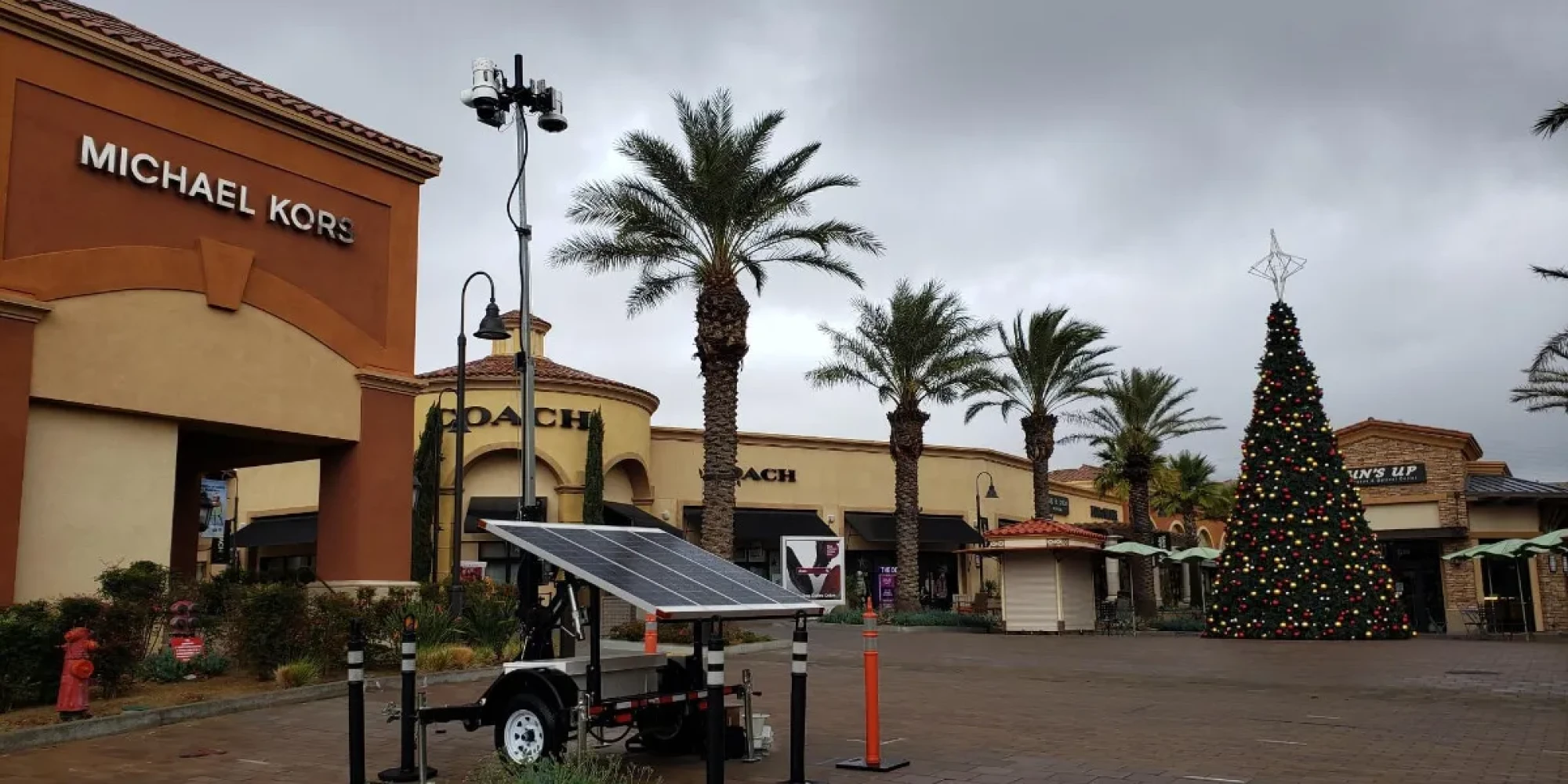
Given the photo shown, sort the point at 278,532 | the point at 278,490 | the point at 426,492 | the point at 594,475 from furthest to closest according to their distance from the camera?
the point at 278,490, the point at 278,532, the point at 594,475, the point at 426,492

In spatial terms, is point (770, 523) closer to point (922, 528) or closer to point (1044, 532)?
point (922, 528)

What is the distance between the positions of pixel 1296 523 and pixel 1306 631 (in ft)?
7.84

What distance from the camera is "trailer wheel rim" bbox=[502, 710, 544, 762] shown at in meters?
8.43

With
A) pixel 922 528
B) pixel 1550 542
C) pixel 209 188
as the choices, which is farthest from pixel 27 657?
pixel 922 528

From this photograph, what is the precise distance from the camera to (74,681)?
11.3m

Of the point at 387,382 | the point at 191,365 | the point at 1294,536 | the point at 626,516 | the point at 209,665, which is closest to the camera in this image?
the point at 209,665

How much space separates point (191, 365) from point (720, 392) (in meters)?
13.0

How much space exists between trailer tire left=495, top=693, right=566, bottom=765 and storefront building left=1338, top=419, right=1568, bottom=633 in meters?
37.2

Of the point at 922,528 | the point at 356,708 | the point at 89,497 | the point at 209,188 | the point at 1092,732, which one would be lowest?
the point at 1092,732

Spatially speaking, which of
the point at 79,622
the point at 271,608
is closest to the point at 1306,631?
the point at 271,608

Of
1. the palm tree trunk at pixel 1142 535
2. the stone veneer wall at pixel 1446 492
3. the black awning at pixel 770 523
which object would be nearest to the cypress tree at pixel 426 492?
the black awning at pixel 770 523

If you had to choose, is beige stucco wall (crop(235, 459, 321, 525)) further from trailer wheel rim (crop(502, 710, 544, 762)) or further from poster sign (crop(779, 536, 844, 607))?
trailer wheel rim (crop(502, 710, 544, 762))

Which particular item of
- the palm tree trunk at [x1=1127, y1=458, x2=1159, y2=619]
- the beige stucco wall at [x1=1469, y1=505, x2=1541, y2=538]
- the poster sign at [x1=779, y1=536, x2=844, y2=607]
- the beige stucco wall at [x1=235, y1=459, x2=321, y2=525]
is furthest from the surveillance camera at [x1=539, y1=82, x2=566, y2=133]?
the beige stucco wall at [x1=1469, y1=505, x2=1541, y2=538]

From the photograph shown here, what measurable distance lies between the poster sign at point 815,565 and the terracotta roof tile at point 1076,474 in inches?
1409
